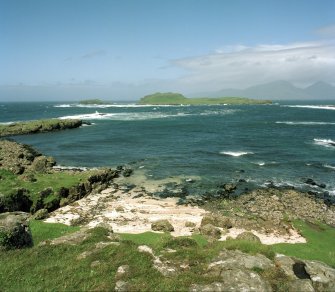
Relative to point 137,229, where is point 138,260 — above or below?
above

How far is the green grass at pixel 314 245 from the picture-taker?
2662 centimetres

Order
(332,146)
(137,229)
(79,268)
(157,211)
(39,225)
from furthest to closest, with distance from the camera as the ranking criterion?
1. (332,146)
2. (157,211)
3. (137,229)
4. (39,225)
5. (79,268)

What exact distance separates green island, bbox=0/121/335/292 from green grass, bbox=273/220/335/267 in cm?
9

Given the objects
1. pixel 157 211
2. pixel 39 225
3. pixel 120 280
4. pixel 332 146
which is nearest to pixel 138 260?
pixel 120 280

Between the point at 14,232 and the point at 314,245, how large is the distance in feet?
79.8

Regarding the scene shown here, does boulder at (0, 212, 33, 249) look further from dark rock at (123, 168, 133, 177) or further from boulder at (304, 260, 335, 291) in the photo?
dark rock at (123, 168, 133, 177)

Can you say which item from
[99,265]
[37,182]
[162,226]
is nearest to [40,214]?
[37,182]

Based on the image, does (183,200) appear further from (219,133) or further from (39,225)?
(219,133)

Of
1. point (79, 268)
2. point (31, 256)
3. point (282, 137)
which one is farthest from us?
point (282, 137)

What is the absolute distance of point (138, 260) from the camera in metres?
19.2

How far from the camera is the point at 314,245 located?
99.5ft

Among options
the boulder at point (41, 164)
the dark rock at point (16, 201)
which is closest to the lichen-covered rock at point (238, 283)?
the dark rock at point (16, 201)

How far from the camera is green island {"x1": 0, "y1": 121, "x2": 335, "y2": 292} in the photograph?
17.3m

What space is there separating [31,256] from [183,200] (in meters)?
27.4
